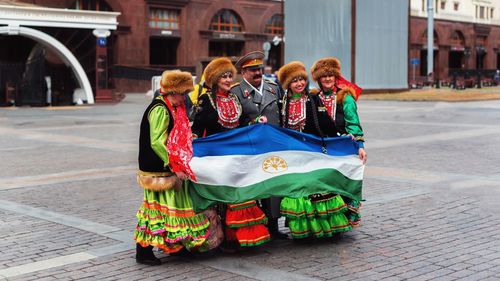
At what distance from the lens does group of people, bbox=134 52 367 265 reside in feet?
19.5

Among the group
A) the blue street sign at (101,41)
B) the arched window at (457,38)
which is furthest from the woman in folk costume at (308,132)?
the arched window at (457,38)

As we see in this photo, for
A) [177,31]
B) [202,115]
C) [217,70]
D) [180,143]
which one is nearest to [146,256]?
[180,143]

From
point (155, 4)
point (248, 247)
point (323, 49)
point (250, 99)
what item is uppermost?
point (155, 4)

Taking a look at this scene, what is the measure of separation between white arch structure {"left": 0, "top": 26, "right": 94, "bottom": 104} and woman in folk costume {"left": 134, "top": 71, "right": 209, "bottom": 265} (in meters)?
26.2

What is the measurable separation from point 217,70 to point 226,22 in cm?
4724

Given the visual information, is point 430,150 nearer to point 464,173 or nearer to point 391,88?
point 464,173

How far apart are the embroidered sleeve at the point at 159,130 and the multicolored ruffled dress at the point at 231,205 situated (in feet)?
2.13

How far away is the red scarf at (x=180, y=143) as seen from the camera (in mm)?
5855

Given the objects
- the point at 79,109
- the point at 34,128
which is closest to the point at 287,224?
the point at 34,128

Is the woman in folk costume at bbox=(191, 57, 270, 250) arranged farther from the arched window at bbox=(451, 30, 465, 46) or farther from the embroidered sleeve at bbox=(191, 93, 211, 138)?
the arched window at bbox=(451, 30, 465, 46)

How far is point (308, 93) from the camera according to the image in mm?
6844

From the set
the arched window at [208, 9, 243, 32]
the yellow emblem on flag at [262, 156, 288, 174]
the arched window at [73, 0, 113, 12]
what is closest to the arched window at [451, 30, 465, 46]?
the arched window at [208, 9, 243, 32]

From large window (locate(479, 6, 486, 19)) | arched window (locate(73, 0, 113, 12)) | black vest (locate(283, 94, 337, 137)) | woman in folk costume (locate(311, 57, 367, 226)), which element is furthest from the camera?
large window (locate(479, 6, 486, 19))

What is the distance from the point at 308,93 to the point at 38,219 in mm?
3444
